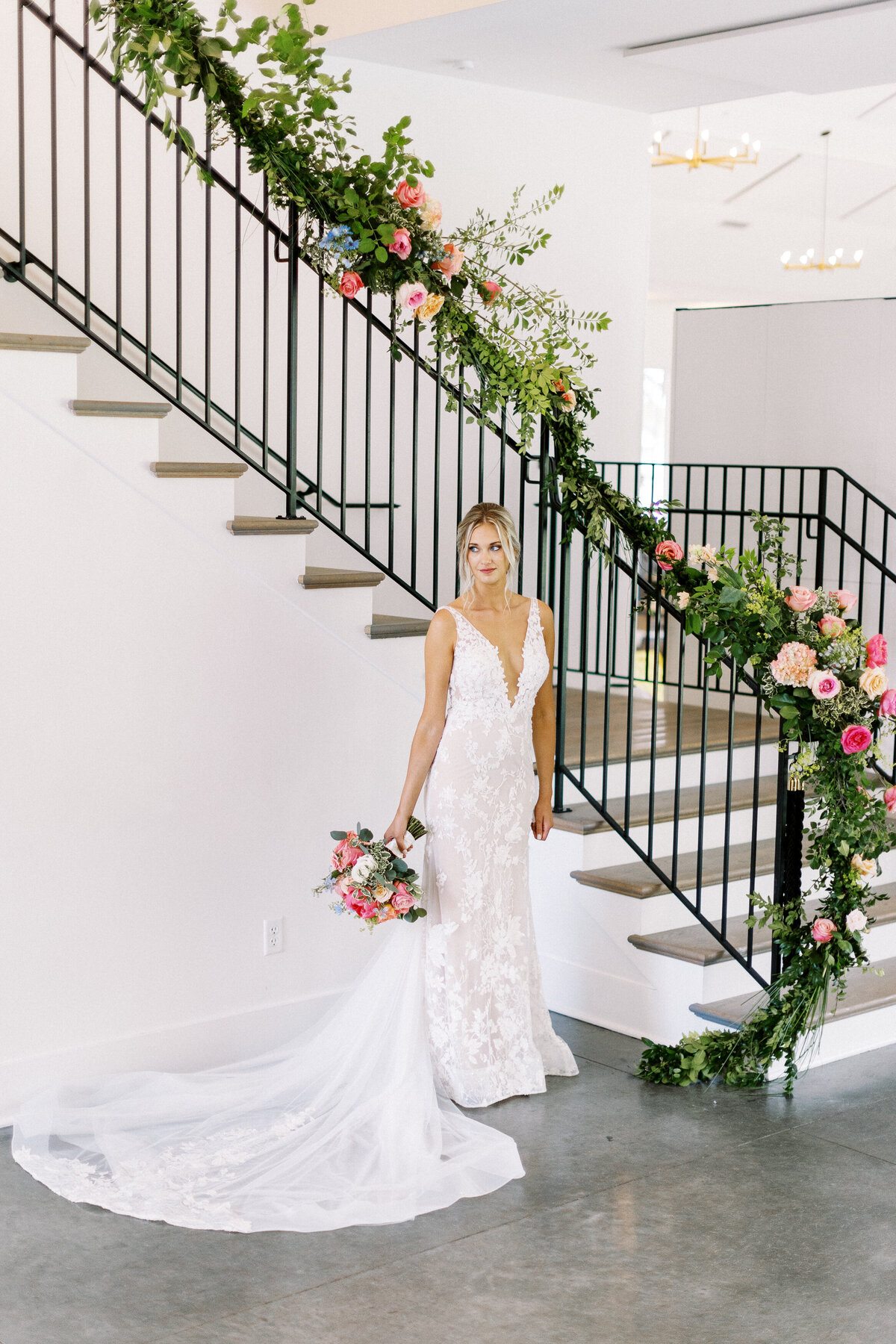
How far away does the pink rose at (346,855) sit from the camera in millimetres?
4055

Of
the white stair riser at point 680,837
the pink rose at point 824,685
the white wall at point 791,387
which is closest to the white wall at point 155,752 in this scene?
the white stair riser at point 680,837

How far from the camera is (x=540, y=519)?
485 cm

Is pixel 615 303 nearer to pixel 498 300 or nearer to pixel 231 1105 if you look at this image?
pixel 498 300

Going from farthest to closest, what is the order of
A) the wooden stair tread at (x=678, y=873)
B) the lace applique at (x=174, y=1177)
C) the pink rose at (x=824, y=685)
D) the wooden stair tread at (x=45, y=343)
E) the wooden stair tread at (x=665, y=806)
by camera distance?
the wooden stair tread at (x=665, y=806) → the wooden stair tread at (x=678, y=873) → the pink rose at (x=824, y=685) → the wooden stair tread at (x=45, y=343) → the lace applique at (x=174, y=1177)

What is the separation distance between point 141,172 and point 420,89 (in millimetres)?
1574

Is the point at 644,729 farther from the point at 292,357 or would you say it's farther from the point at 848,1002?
the point at 292,357

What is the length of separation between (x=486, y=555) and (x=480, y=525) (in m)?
0.09

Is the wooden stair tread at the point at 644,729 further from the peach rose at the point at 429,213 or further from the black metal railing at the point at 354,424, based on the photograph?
the peach rose at the point at 429,213

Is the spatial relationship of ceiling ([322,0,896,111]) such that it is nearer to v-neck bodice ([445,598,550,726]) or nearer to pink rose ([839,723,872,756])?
v-neck bodice ([445,598,550,726])

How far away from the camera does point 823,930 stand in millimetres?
4297

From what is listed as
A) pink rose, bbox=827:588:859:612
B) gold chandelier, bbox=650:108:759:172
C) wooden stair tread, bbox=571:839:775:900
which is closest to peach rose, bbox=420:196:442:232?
pink rose, bbox=827:588:859:612

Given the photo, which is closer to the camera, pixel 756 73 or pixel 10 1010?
pixel 10 1010

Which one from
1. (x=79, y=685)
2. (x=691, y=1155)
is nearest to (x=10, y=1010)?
(x=79, y=685)

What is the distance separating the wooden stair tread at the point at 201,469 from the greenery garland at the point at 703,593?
0.65m
